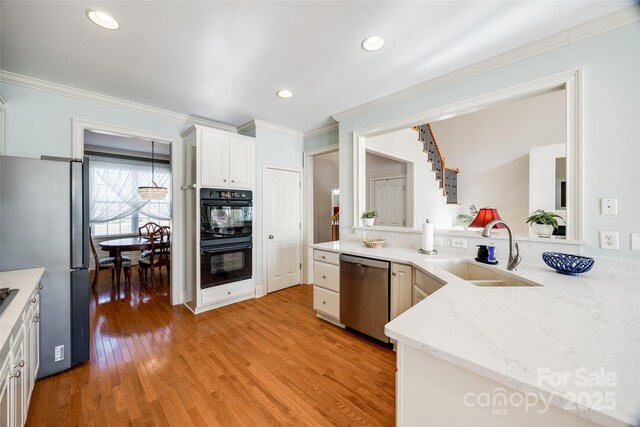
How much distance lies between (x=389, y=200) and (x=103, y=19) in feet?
14.7

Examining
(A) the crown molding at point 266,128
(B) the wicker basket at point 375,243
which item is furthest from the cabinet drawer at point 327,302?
(A) the crown molding at point 266,128

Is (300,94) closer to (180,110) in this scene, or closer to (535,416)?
(180,110)

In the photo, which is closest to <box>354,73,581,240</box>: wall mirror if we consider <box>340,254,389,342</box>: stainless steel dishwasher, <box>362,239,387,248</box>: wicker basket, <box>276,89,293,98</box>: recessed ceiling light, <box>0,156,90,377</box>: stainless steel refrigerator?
<box>362,239,387,248</box>: wicker basket

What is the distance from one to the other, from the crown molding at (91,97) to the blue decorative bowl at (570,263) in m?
4.09

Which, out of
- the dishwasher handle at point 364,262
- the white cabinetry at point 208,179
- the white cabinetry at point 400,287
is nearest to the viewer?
the white cabinetry at point 400,287

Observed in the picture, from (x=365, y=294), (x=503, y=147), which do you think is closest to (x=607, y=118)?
(x=365, y=294)

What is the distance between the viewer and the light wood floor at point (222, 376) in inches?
61.3

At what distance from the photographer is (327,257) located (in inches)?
108

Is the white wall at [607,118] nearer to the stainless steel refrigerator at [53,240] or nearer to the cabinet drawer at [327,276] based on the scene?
the cabinet drawer at [327,276]

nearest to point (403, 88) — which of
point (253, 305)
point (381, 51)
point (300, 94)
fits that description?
point (381, 51)

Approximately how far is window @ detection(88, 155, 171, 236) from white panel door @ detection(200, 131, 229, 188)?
8.18 feet

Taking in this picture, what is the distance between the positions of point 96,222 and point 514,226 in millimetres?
8304

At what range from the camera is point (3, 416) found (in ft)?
3.34

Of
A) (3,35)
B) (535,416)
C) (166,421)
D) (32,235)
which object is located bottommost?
(166,421)
